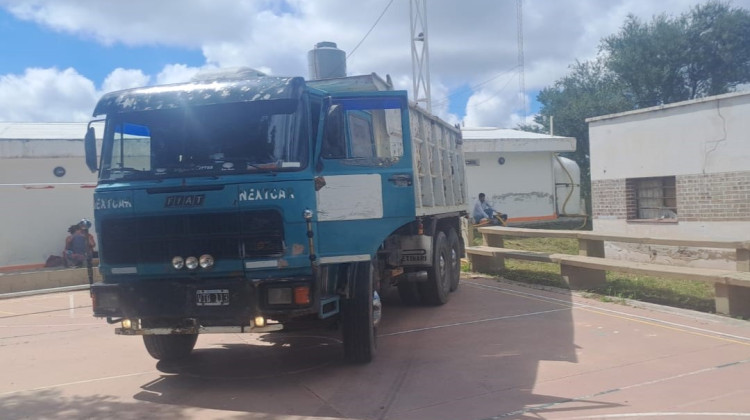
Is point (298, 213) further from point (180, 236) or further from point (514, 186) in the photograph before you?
point (514, 186)

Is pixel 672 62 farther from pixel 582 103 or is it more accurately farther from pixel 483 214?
pixel 483 214

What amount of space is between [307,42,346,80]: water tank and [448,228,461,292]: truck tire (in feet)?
10.9

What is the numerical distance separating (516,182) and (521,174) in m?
0.38

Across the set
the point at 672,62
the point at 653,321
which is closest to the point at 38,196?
the point at 653,321

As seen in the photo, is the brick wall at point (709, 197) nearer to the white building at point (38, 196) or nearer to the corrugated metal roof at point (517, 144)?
the corrugated metal roof at point (517, 144)

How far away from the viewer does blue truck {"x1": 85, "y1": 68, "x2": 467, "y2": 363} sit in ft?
19.2

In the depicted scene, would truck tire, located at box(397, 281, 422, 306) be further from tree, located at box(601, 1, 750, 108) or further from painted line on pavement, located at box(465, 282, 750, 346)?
tree, located at box(601, 1, 750, 108)

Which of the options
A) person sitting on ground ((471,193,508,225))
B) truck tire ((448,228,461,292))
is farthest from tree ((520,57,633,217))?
truck tire ((448,228,461,292))

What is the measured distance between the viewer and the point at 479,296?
10.9 meters

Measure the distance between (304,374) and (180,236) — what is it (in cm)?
187

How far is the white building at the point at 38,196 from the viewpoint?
15867mm

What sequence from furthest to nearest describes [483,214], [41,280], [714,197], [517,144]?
1. [517,144]
2. [483,214]
3. [41,280]
4. [714,197]

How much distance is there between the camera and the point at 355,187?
247 inches

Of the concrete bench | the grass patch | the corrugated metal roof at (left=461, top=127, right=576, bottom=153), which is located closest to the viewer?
the concrete bench
